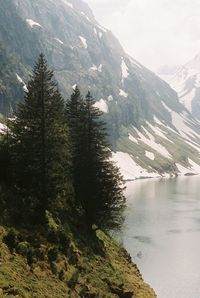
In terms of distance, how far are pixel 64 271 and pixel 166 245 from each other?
239 ft

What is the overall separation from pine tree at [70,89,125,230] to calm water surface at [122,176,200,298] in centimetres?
2889

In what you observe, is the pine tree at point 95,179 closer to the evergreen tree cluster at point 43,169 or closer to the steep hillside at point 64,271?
the evergreen tree cluster at point 43,169

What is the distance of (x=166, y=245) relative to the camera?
4232 inches

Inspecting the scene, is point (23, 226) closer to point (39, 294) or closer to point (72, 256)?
point (72, 256)

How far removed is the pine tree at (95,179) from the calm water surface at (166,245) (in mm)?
28893

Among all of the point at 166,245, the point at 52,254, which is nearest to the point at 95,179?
the point at 52,254

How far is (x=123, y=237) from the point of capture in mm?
110938

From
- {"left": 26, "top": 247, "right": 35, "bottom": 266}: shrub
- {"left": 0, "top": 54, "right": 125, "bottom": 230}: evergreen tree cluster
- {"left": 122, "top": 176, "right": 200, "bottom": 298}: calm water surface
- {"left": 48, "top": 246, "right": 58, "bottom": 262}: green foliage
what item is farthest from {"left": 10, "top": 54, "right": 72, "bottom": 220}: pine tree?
{"left": 122, "top": 176, "right": 200, "bottom": 298}: calm water surface

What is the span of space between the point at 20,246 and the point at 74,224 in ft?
49.2

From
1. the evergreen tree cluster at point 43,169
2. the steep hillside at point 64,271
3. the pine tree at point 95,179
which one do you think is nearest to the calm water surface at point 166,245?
the pine tree at point 95,179

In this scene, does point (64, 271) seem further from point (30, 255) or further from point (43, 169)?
point (43, 169)

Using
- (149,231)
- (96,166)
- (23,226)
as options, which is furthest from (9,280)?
(149,231)

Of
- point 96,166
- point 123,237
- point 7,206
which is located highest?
point 96,166

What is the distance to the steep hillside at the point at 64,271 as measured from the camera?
31.2 m
